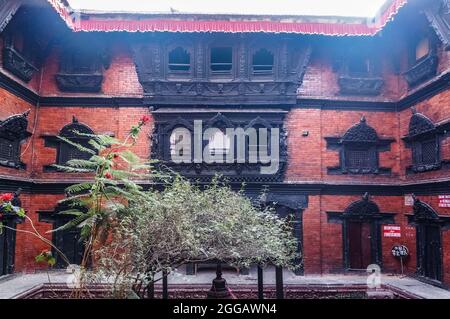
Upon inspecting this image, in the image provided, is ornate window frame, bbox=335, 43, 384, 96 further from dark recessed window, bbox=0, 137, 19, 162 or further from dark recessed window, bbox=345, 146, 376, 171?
dark recessed window, bbox=0, 137, 19, 162

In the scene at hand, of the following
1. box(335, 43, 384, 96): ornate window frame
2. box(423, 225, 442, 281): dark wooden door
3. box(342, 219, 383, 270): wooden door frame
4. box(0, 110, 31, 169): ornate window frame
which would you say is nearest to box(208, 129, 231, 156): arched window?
box(335, 43, 384, 96): ornate window frame

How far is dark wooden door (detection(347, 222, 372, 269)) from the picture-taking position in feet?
41.4

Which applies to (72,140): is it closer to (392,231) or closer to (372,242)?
(372,242)

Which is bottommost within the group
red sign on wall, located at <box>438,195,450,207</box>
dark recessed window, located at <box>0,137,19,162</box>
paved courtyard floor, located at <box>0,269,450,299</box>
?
paved courtyard floor, located at <box>0,269,450,299</box>

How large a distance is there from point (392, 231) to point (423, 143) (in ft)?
10.2

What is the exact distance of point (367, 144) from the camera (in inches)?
515

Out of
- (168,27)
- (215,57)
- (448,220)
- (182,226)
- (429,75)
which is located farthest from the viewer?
(215,57)

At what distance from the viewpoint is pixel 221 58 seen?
13.2m

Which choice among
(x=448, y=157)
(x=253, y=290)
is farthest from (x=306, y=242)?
(x=448, y=157)

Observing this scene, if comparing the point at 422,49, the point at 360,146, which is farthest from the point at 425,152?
the point at 422,49

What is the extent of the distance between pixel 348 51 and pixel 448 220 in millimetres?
6539

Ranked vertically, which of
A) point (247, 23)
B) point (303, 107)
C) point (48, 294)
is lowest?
point (48, 294)

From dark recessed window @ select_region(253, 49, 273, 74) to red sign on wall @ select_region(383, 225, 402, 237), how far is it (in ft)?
22.1

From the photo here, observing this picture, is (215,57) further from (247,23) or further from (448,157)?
(448,157)
